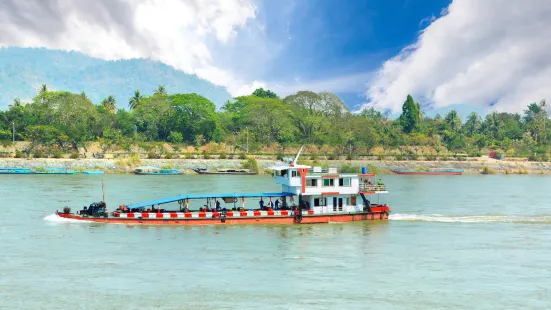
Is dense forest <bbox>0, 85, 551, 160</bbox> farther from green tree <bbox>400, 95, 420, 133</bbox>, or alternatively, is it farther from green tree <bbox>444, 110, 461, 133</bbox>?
green tree <bbox>444, 110, 461, 133</bbox>

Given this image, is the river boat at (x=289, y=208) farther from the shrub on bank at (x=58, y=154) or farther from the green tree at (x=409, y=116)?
the green tree at (x=409, y=116)

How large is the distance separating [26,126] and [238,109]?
57516mm

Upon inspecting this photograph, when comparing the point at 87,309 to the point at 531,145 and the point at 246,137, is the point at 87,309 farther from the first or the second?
the point at 531,145

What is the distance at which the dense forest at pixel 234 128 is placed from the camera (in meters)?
119

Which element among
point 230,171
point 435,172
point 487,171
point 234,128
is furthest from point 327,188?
point 234,128

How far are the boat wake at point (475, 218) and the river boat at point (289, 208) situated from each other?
2.79 m

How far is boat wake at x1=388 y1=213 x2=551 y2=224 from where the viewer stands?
46094 mm

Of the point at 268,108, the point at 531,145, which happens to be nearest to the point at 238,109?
the point at 268,108

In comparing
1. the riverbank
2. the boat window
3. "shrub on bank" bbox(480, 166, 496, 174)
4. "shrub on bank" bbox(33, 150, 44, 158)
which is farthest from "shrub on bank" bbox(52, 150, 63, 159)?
"shrub on bank" bbox(480, 166, 496, 174)

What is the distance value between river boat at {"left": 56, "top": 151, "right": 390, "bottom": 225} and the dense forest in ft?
253

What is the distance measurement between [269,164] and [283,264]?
82377mm

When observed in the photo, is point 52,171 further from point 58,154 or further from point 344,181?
point 344,181

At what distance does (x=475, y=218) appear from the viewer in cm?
4719

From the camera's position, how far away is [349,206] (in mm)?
45250
